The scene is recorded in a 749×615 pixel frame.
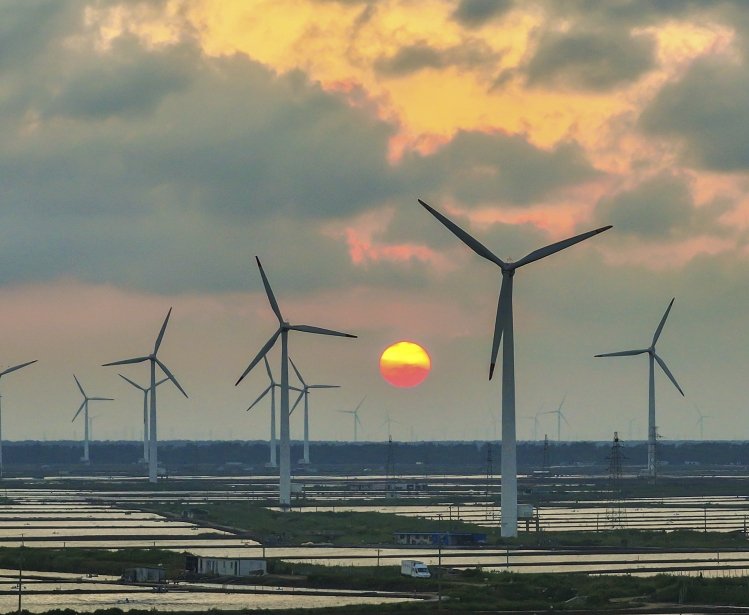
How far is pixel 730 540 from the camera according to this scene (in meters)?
154

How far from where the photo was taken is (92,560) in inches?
5197

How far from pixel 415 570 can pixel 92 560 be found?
99.7ft

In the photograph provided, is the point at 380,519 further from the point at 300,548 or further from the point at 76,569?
the point at 76,569

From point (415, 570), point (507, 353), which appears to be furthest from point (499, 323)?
point (415, 570)

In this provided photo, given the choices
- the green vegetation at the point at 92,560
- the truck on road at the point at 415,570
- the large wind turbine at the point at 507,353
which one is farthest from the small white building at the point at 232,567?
the large wind turbine at the point at 507,353

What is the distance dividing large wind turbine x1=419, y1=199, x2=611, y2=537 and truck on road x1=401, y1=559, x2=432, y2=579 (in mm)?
28049

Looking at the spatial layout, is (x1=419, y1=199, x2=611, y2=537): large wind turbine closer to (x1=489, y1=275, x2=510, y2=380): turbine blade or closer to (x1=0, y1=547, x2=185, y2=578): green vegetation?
(x1=489, y1=275, x2=510, y2=380): turbine blade

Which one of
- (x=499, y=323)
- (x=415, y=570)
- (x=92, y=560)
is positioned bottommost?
(x=415, y=570)

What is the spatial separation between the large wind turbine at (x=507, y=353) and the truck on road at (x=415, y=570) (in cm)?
2805

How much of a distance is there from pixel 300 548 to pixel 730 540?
41711mm

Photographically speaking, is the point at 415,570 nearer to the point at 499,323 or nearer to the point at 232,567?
the point at 232,567

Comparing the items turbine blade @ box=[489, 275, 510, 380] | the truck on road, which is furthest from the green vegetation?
turbine blade @ box=[489, 275, 510, 380]

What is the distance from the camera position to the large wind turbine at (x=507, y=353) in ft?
481

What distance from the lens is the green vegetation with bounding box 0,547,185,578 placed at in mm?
128125
